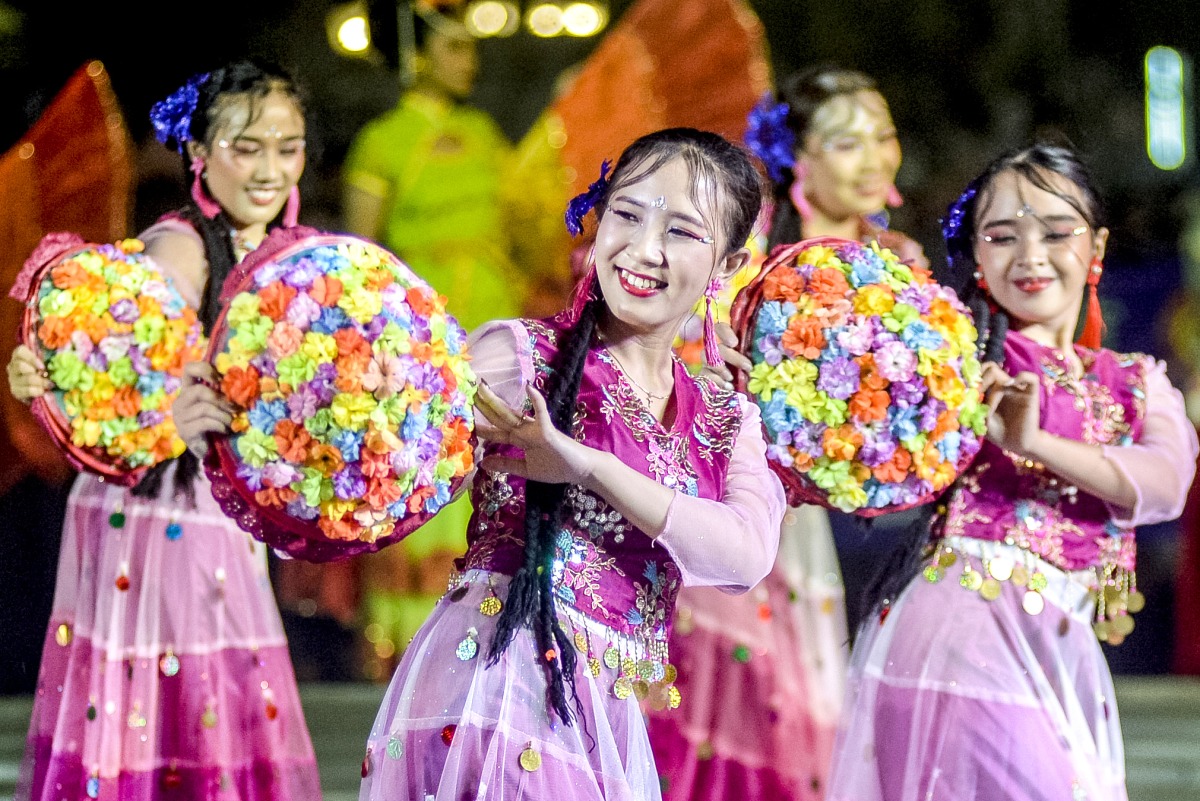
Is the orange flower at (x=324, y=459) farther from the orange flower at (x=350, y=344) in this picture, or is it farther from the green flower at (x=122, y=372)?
the green flower at (x=122, y=372)

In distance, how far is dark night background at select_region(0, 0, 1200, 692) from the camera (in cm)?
570

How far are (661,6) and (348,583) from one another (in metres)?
2.52

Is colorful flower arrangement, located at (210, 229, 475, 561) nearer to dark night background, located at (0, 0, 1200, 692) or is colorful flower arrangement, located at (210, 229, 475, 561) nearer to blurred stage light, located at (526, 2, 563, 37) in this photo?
dark night background, located at (0, 0, 1200, 692)

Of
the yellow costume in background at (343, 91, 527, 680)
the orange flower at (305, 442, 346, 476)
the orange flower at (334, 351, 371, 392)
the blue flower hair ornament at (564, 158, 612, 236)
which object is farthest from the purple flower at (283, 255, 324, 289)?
the yellow costume in background at (343, 91, 527, 680)

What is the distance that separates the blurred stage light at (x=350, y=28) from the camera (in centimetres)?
611

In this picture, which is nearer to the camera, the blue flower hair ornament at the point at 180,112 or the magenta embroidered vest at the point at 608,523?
the magenta embroidered vest at the point at 608,523

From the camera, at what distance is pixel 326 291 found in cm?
217

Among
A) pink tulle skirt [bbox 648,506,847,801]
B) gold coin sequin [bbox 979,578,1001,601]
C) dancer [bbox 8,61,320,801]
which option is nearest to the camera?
gold coin sequin [bbox 979,578,1001,601]

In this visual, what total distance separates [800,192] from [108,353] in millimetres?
1818

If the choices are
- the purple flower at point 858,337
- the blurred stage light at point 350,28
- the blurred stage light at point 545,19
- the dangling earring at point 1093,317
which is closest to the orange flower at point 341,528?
the purple flower at point 858,337

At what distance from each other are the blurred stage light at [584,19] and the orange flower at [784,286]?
192 inches

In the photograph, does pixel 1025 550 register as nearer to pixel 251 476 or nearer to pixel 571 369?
pixel 571 369

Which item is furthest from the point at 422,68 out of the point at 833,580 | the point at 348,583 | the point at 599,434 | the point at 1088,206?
the point at 599,434

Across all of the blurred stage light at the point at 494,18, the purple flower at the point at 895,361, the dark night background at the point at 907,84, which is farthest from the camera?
the blurred stage light at the point at 494,18
